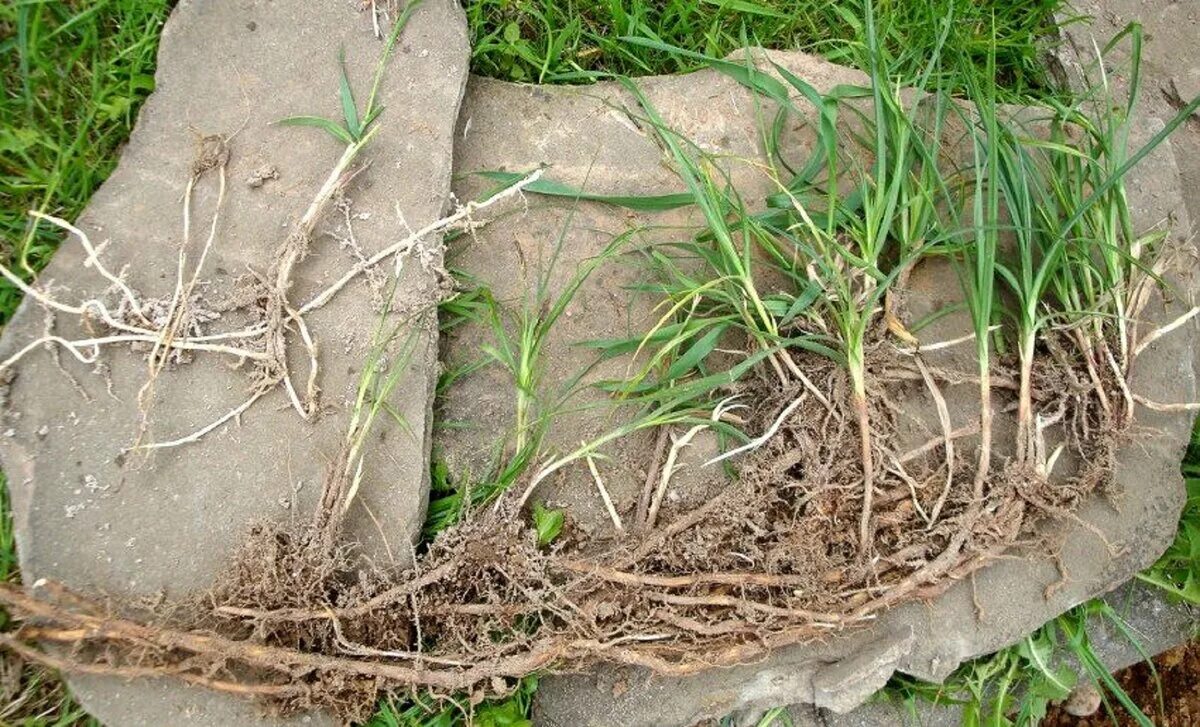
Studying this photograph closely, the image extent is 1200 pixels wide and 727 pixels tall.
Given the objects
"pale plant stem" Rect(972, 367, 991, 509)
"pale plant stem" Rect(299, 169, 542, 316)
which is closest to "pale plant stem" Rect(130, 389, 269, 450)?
"pale plant stem" Rect(299, 169, 542, 316)

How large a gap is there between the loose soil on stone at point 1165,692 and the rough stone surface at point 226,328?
180 cm

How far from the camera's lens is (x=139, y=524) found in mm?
1894

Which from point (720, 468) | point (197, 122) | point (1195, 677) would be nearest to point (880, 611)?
point (720, 468)

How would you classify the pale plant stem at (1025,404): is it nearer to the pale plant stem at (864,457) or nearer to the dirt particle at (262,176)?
the pale plant stem at (864,457)

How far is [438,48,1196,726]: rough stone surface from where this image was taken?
6.56ft

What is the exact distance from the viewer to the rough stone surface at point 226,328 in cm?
188

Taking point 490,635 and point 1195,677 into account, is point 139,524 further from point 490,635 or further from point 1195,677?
point 1195,677

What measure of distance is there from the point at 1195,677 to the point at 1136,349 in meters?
0.97

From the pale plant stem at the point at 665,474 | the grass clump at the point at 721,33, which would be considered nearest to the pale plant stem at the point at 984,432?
the pale plant stem at the point at 665,474

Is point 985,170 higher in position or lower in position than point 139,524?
higher

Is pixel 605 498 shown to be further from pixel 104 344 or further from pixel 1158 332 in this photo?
pixel 1158 332

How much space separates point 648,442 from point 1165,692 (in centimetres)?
152

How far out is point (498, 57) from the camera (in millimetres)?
2438

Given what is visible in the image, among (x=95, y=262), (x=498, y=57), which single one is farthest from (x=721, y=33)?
(x=95, y=262)
